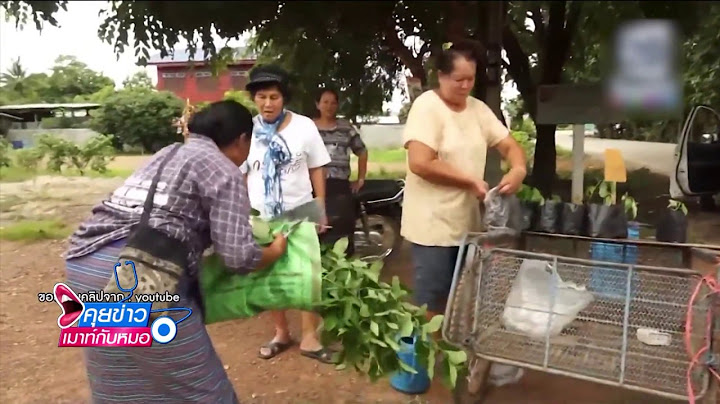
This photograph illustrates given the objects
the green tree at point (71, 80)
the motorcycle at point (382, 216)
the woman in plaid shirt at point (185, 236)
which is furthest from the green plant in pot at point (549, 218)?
the motorcycle at point (382, 216)

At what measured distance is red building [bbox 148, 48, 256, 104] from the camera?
144cm

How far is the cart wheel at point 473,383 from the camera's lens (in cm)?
229

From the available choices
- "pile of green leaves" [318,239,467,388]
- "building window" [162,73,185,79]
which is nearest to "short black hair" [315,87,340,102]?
"pile of green leaves" [318,239,467,388]

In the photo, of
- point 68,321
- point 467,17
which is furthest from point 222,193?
point 467,17

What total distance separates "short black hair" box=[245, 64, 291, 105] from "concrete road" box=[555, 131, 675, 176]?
1266mm

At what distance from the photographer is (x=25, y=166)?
7121 millimetres

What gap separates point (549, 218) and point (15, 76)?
1710 millimetres

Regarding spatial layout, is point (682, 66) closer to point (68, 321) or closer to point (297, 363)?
point (68, 321)

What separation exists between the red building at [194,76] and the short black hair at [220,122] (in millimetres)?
38

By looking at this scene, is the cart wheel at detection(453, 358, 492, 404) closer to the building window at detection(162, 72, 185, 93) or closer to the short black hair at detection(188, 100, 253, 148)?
the short black hair at detection(188, 100, 253, 148)

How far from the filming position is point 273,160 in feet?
8.40

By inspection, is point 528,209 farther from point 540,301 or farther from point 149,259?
point 149,259

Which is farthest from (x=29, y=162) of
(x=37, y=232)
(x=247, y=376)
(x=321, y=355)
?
(x=321, y=355)

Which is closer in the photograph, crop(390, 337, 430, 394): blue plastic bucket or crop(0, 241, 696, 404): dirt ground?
crop(390, 337, 430, 394): blue plastic bucket
